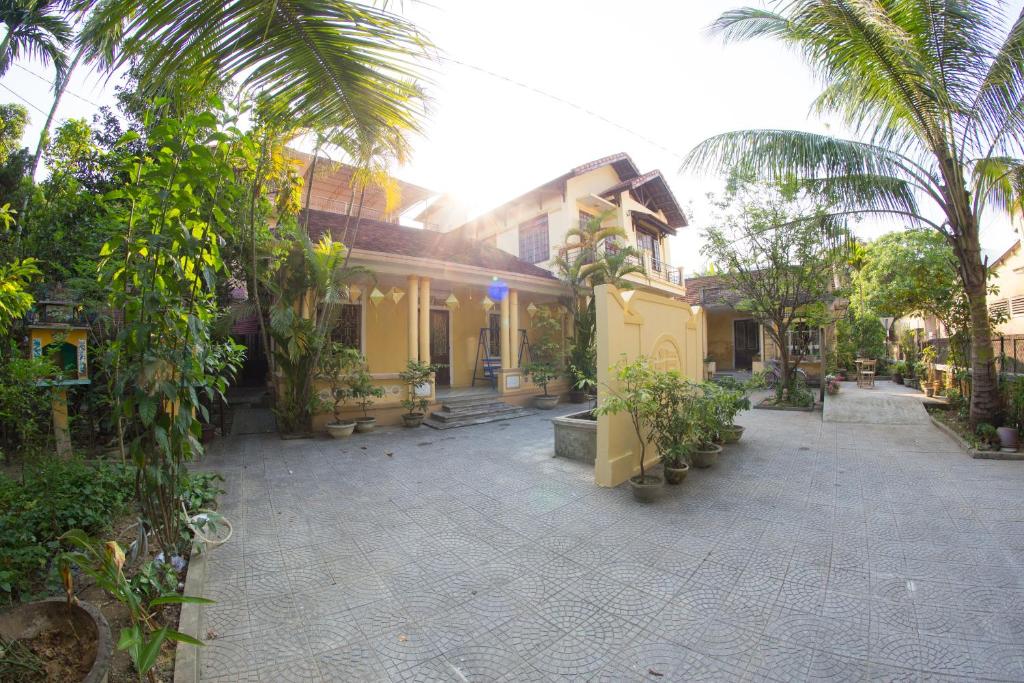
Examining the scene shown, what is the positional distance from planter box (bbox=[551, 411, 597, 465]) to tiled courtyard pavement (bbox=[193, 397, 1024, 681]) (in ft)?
1.92

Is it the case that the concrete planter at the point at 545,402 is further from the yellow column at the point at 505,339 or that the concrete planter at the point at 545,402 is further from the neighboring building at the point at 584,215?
the neighboring building at the point at 584,215

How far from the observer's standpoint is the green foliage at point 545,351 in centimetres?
1143

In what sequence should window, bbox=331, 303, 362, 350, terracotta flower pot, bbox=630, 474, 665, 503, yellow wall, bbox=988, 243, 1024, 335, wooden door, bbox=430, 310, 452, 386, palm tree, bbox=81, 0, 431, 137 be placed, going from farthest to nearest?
1. wooden door, bbox=430, 310, 452, 386
2. yellow wall, bbox=988, 243, 1024, 335
3. window, bbox=331, 303, 362, 350
4. terracotta flower pot, bbox=630, 474, 665, 503
5. palm tree, bbox=81, 0, 431, 137

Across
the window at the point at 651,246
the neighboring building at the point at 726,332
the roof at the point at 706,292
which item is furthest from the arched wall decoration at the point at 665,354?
the neighboring building at the point at 726,332

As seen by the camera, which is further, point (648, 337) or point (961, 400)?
point (961, 400)

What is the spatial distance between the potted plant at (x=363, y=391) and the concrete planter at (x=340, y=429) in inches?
11.0

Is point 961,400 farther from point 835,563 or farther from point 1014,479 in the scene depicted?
point 835,563

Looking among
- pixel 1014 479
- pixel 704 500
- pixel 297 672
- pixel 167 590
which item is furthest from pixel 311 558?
pixel 1014 479

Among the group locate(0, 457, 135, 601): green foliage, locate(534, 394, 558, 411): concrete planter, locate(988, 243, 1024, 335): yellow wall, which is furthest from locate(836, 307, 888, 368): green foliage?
locate(0, 457, 135, 601): green foliage

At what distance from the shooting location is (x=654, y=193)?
19.3m

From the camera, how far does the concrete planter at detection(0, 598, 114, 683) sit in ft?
5.92

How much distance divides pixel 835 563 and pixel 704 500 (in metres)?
1.41

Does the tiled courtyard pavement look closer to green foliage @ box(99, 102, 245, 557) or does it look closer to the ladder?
green foliage @ box(99, 102, 245, 557)

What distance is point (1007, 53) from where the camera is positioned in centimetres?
546
